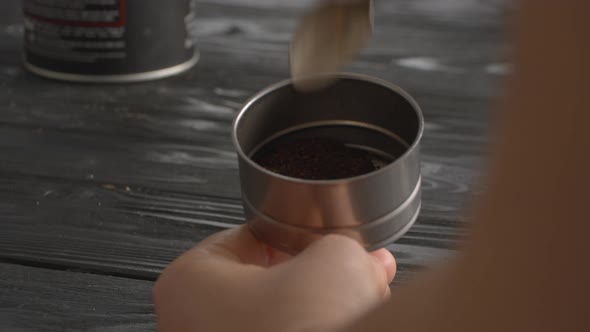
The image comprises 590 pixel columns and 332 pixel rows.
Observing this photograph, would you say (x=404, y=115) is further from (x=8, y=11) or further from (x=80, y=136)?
(x=8, y=11)

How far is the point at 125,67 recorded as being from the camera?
0.72 meters

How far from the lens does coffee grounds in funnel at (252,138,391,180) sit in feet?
1.36

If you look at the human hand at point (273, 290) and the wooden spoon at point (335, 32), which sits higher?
the wooden spoon at point (335, 32)

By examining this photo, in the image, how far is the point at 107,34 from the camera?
705mm

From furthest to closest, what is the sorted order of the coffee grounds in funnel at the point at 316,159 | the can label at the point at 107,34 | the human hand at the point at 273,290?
1. the can label at the point at 107,34
2. the coffee grounds in funnel at the point at 316,159
3. the human hand at the point at 273,290

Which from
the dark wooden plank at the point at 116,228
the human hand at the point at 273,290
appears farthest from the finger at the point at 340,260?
the dark wooden plank at the point at 116,228

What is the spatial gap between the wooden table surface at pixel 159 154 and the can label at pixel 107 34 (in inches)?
0.8

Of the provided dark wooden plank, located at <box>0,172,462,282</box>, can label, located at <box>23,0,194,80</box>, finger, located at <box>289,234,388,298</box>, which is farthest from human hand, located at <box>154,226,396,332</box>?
can label, located at <box>23,0,194,80</box>

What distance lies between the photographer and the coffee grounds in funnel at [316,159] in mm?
415

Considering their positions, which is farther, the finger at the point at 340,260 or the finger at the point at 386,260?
the finger at the point at 386,260

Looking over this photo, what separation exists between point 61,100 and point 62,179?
0.14 meters

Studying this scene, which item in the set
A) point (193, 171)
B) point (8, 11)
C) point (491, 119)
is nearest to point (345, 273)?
point (491, 119)

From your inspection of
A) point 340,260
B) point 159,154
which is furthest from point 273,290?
point 159,154

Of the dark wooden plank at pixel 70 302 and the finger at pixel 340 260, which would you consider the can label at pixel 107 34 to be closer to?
the dark wooden plank at pixel 70 302
